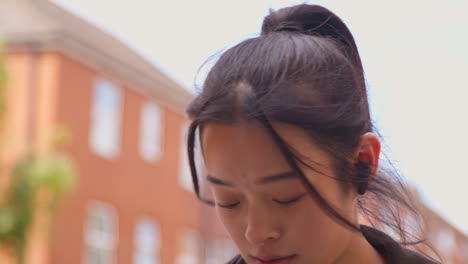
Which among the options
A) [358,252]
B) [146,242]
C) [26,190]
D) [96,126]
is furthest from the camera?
[146,242]

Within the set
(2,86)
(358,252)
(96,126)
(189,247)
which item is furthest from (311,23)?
(189,247)

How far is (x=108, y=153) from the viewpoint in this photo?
16906 mm

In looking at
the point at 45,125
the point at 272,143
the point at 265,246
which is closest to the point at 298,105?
the point at 272,143

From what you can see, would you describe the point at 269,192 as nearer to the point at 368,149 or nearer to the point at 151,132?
the point at 368,149

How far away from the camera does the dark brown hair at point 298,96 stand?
1160 mm

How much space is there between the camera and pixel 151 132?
18.5m

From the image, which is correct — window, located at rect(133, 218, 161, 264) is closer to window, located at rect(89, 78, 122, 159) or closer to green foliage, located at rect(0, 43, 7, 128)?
window, located at rect(89, 78, 122, 159)

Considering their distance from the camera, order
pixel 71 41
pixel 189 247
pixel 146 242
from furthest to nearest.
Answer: pixel 189 247 < pixel 146 242 < pixel 71 41

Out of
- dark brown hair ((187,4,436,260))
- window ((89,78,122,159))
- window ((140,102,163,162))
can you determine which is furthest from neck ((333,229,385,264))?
window ((140,102,163,162))

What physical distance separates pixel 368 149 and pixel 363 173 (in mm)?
33

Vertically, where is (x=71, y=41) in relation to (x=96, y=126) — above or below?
above

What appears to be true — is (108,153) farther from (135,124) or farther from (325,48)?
(325,48)

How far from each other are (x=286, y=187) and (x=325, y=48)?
8.7 inches

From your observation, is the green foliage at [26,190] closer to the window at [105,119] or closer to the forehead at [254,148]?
the window at [105,119]
